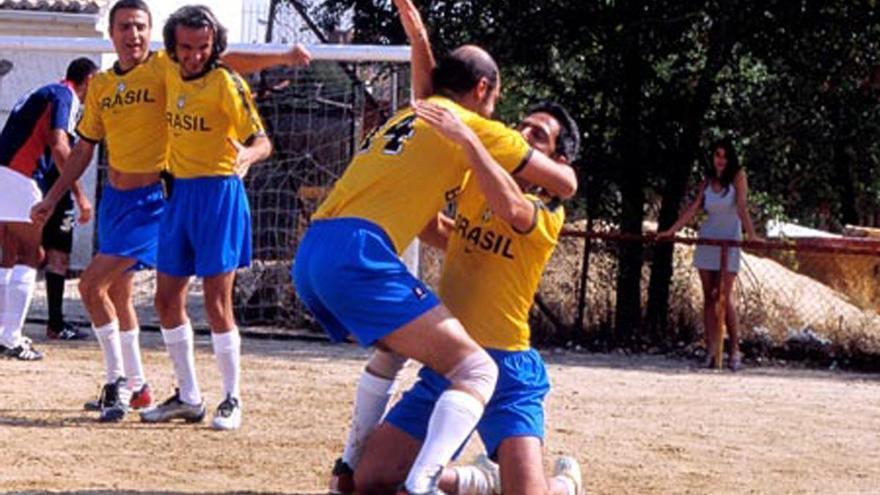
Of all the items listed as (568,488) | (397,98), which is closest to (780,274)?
(397,98)

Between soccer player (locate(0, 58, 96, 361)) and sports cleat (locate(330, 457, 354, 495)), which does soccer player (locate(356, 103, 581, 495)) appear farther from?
soccer player (locate(0, 58, 96, 361))

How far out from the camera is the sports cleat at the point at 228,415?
8.89 metres

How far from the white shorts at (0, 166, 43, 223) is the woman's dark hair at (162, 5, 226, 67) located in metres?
3.62

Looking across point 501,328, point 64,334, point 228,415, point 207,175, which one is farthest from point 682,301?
point 501,328

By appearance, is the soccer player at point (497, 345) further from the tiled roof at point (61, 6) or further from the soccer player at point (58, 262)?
the tiled roof at point (61, 6)

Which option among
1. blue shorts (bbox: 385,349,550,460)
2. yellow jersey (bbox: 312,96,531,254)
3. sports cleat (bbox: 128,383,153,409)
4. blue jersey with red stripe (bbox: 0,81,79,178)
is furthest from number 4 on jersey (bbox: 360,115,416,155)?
blue jersey with red stripe (bbox: 0,81,79,178)

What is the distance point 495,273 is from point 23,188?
21.0ft

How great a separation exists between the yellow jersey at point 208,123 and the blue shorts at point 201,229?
0.25 feet

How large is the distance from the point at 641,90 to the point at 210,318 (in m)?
8.01

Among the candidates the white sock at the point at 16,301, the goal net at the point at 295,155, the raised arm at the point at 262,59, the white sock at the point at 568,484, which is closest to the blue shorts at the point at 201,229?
the raised arm at the point at 262,59

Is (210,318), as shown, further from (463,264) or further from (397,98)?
(397,98)

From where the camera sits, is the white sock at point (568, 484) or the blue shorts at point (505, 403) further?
the white sock at point (568, 484)

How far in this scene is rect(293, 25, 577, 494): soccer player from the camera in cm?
631

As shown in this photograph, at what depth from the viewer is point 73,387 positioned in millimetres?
10531
